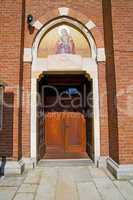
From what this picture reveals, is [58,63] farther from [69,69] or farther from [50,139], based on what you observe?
[50,139]

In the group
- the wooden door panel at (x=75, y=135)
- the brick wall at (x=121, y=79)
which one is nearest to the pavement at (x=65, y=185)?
the brick wall at (x=121, y=79)

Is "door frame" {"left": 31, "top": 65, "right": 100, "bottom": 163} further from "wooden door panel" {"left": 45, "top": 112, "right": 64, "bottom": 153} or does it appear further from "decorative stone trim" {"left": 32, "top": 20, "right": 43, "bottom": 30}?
"wooden door panel" {"left": 45, "top": 112, "right": 64, "bottom": 153}

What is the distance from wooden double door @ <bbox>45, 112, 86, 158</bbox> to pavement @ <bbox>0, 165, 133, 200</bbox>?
2.15m

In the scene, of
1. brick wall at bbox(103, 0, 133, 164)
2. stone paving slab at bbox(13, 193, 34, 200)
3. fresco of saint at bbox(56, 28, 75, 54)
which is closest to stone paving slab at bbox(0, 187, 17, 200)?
stone paving slab at bbox(13, 193, 34, 200)

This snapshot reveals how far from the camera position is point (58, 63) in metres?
6.48

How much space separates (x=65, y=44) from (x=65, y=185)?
381cm

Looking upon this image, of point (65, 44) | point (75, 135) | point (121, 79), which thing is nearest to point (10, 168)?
point (75, 135)

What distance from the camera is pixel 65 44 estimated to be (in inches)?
265

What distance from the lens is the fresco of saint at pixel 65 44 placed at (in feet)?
21.8

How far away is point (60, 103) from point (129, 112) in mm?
3629

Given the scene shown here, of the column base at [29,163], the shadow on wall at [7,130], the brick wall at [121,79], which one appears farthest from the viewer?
the column base at [29,163]

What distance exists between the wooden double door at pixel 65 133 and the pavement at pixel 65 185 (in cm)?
215

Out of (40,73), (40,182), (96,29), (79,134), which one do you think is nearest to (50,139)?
(79,134)

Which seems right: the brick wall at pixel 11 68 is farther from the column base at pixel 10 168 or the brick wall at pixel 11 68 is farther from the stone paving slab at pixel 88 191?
the stone paving slab at pixel 88 191
